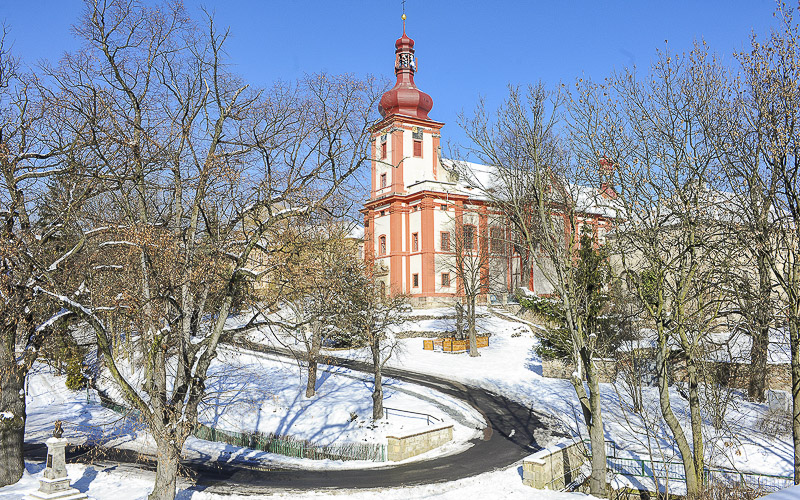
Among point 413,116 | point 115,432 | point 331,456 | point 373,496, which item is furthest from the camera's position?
point 413,116

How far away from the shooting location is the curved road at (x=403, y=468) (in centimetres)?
1520

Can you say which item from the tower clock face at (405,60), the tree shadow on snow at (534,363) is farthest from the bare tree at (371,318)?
the tower clock face at (405,60)

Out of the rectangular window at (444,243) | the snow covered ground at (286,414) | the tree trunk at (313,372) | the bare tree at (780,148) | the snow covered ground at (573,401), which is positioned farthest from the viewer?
the rectangular window at (444,243)

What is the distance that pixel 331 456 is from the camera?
18.4 metres

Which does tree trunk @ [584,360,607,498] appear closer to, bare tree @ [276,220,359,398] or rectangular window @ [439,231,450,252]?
bare tree @ [276,220,359,398]

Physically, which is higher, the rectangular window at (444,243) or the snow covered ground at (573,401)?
the rectangular window at (444,243)

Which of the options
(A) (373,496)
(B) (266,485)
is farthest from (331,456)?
(A) (373,496)

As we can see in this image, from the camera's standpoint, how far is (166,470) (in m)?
11.5

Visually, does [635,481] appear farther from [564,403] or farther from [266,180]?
[266,180]

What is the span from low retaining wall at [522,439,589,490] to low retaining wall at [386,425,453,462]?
4666mm

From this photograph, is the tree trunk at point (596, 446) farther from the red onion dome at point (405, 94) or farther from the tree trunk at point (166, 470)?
the red onion dome at point (405, 94)

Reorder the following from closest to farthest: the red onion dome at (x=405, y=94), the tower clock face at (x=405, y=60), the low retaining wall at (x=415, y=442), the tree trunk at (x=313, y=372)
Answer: the low retaining wall at (x=415, y=442), the tree trunk at (x=313, y=372), the red onion dome at (x=405, y=94), the tower clock face at (x=405, y=60)

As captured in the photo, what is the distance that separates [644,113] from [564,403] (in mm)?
13635

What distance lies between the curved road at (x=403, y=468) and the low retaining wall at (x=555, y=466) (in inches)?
72.9
